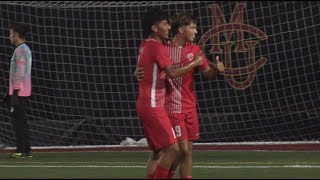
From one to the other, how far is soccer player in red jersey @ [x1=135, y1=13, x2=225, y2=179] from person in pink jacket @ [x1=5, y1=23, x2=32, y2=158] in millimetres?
3960

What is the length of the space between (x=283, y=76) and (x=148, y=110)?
6798 millimetres

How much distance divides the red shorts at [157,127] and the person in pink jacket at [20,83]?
4.50m

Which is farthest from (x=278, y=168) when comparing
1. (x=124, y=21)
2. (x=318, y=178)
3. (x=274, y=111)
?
(x=124, y=21)

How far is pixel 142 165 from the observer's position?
10164mm

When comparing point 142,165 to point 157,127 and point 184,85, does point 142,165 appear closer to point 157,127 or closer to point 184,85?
point 184,85

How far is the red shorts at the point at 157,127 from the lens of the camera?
23.4ft

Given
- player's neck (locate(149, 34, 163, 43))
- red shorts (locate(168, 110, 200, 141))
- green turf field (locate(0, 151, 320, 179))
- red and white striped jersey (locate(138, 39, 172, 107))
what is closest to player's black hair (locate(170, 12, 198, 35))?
player's neck (locate(149, 34, 163, 43))

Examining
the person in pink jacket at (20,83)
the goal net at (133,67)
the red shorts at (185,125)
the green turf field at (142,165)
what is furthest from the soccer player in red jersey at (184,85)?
the goal net at (133,67)

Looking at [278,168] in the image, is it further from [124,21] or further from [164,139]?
[124,21]

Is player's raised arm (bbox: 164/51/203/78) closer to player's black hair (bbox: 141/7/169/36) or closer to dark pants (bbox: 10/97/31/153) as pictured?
player's black hair (bbox: 141/7/169/36)

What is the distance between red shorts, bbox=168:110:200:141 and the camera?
7.61 meters

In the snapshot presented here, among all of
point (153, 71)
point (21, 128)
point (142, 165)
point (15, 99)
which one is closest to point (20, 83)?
point (15, 99)

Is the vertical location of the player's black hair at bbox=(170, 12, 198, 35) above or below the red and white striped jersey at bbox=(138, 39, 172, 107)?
above

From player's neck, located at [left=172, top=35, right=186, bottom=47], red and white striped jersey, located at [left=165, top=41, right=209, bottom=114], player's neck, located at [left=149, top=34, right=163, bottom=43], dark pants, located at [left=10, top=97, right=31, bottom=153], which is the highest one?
player's neck, located at [left=149, top=34, right=163, bottom=43]
